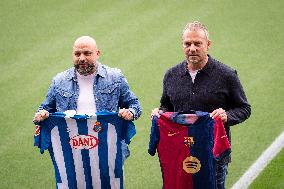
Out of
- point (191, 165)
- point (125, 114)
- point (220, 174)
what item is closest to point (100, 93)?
point (125, 114)

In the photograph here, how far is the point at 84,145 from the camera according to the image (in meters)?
5.06

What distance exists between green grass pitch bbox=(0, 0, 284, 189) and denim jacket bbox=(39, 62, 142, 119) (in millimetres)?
1659

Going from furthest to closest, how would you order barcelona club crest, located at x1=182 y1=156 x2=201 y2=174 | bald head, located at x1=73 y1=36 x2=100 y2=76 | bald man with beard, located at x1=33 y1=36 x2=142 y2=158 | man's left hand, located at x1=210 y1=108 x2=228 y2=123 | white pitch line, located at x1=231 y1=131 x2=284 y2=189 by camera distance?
1. white pitch line, located at x1=231 y1=131 x2=284 y2=189
2. bald man with beard, located at x1=33 y1=36 x2=142 y2=158
3. bald head, located at x1=73 y1=36 x2=100 y2=76
4. barcelona club crest, located at x1=182 y1=156 x2=201 y2=174
5. man's left hand, located at x1=210 y1=108 x2=228 y2=123

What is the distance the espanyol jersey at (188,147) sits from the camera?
4.66 metres

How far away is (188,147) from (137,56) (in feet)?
18.7

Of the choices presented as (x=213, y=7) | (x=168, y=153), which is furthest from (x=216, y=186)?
(x=213, y=7)

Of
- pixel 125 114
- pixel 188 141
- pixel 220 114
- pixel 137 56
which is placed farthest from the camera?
pixel 137 56

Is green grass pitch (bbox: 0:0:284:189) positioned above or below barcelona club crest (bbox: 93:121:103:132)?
above

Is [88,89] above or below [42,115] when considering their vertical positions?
above

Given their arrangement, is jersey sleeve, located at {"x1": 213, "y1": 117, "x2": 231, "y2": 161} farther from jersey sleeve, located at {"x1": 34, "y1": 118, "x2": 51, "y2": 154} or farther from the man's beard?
jersey sleeve, located at {"x1": 34, "y1": 118, "x2": 51, "y2": 154}

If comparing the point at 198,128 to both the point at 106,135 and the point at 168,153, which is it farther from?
the point at 106,135

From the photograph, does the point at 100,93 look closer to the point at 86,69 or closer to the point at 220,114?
the point at 86,69

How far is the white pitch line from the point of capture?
6.39 meters

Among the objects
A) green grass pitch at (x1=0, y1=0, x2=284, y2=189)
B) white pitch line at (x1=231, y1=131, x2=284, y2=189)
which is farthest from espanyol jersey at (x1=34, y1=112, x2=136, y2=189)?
white pitch line at (x1=231, y1=131, x2=284, y2=189)
